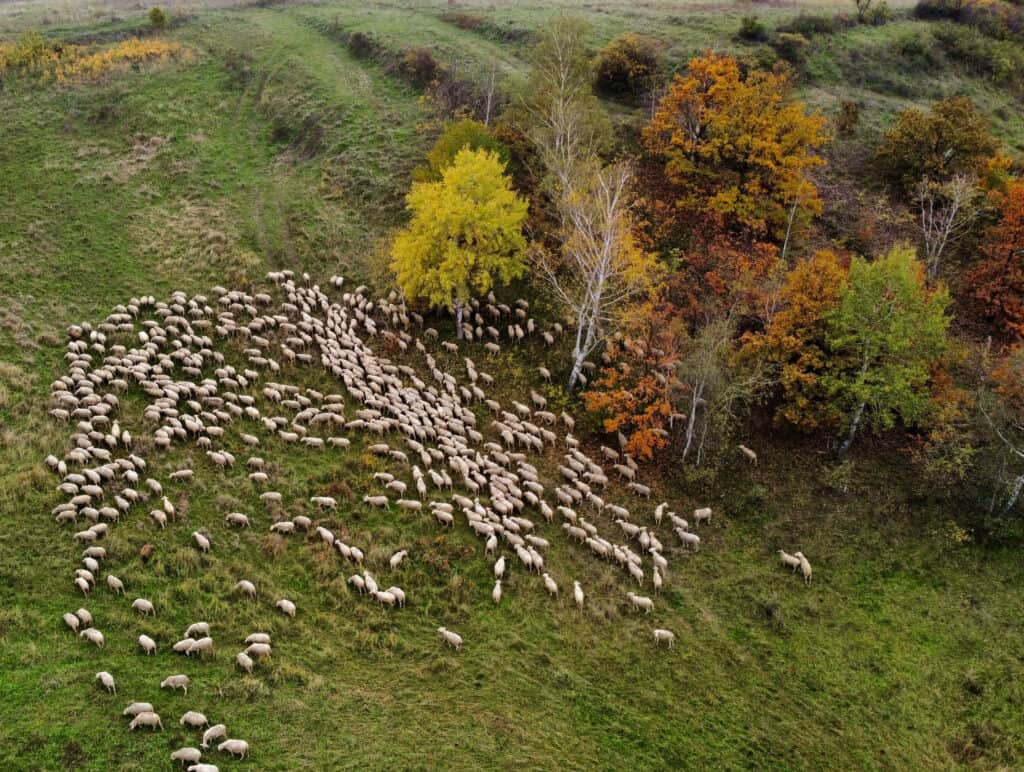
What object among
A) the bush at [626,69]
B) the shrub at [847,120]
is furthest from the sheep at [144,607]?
the shrub at [847,120]

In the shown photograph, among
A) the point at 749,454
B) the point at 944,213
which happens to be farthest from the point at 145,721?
the point at 944,213

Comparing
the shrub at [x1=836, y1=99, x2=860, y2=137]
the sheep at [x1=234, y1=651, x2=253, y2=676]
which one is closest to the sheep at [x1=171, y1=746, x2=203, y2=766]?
the sheep at [x1=234, y1=651, x2=253, y2=676]

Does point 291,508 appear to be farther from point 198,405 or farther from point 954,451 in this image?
point 954,451

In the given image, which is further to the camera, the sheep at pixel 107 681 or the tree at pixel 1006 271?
the tree at pixel 1006 271

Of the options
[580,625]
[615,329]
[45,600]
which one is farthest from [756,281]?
[45,600]

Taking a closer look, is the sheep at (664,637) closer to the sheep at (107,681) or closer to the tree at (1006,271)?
the sheep at (107,681)
